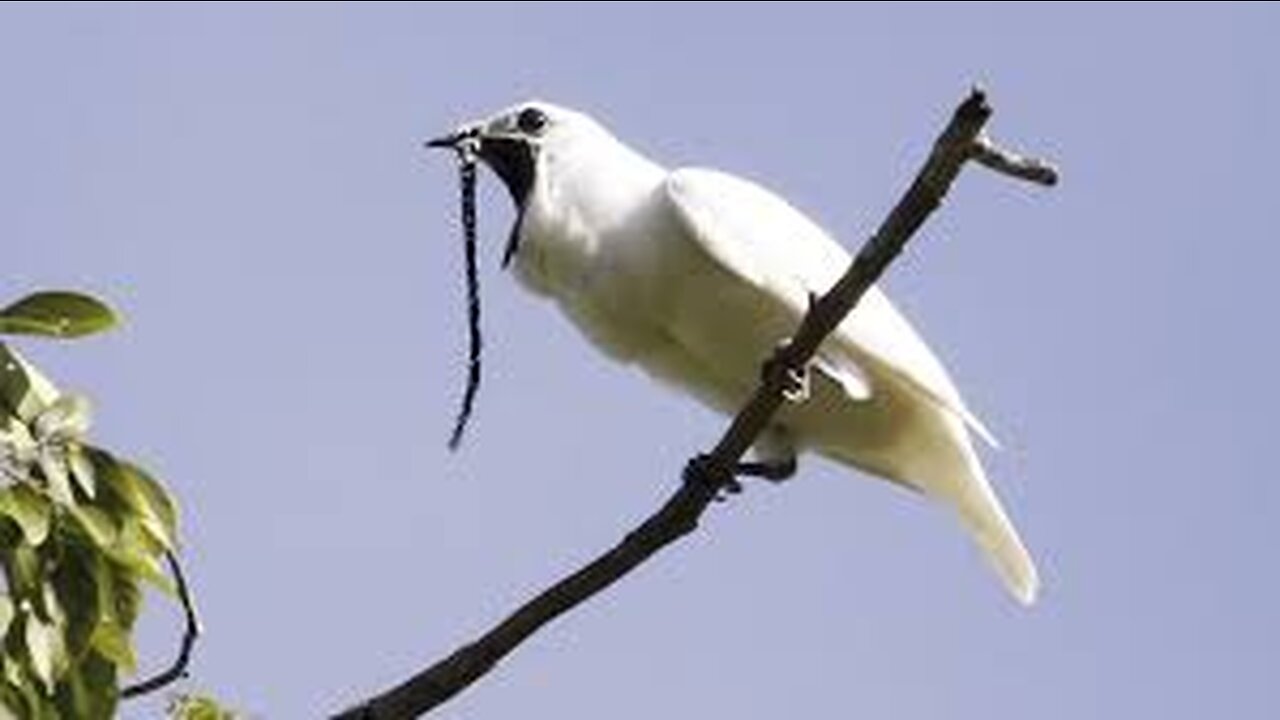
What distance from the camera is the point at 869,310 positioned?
5.47m

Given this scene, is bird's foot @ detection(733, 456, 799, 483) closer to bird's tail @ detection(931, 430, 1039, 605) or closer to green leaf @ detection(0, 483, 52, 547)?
bird's tail @ detection(931, 430, 1039, 605)

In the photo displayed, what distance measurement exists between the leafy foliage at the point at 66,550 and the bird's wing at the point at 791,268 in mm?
1924

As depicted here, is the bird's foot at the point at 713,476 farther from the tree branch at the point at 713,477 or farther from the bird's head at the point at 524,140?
the bird's head at the point at 524,140

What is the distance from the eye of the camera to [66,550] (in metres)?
3.52

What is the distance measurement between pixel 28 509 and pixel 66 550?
0.46 ft

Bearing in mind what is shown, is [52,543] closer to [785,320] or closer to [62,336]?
[62,336]

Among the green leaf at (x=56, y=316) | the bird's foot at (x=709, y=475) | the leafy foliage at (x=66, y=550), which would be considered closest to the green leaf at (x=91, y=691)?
the leafy foliage at (x=66, y=550)

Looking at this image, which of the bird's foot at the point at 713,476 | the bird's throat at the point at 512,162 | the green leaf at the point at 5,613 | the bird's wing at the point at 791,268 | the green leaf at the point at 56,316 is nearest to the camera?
the green leaf at the point at 5,613

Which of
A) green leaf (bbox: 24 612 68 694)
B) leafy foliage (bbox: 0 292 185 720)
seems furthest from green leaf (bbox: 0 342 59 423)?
green leaf (bbox: 24 612 68 694)

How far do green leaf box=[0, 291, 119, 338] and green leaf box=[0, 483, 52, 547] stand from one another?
317 millimetres

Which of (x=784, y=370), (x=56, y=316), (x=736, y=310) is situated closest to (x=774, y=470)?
(x=736, y=310)

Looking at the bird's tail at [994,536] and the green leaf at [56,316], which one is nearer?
the green leaf at [56,316]

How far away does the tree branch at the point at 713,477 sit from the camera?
365 centimetres

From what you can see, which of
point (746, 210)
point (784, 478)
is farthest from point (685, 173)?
point (784, 478)
